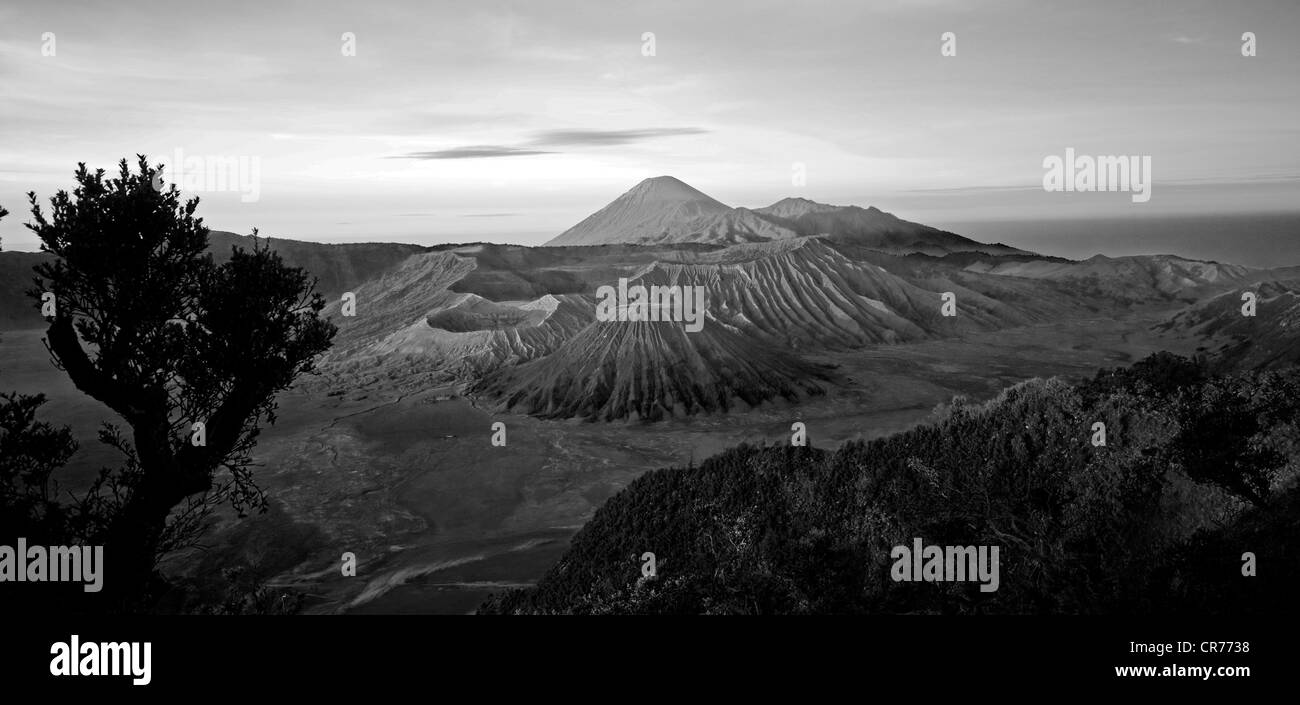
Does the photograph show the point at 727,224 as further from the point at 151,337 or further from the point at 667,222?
the point at 151,337

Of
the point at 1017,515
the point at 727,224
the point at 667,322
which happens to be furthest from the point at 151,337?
the point at 727,224

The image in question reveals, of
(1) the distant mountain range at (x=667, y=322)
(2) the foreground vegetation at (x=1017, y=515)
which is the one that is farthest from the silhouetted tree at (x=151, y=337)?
(1) the distant mountain range at (x=667, y=322)

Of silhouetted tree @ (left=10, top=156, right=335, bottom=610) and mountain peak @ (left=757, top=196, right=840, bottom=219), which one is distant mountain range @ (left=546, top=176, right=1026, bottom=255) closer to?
mountain peak @ (left=757, top=196, right=840, bottom=219)

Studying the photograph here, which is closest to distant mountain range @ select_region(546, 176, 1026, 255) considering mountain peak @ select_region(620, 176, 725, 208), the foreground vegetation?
mountain peak @ select_region(620, 176, 725, 208)

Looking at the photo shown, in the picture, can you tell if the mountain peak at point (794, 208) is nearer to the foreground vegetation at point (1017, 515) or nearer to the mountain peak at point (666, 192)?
the mountain peak at point (666, 192)

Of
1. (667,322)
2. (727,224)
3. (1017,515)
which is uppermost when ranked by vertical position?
(727,224)

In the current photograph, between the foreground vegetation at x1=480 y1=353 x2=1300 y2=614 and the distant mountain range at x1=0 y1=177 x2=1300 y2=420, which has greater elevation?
the distant mountain range at x1=0 y1=177 x2=1300 y2=420
